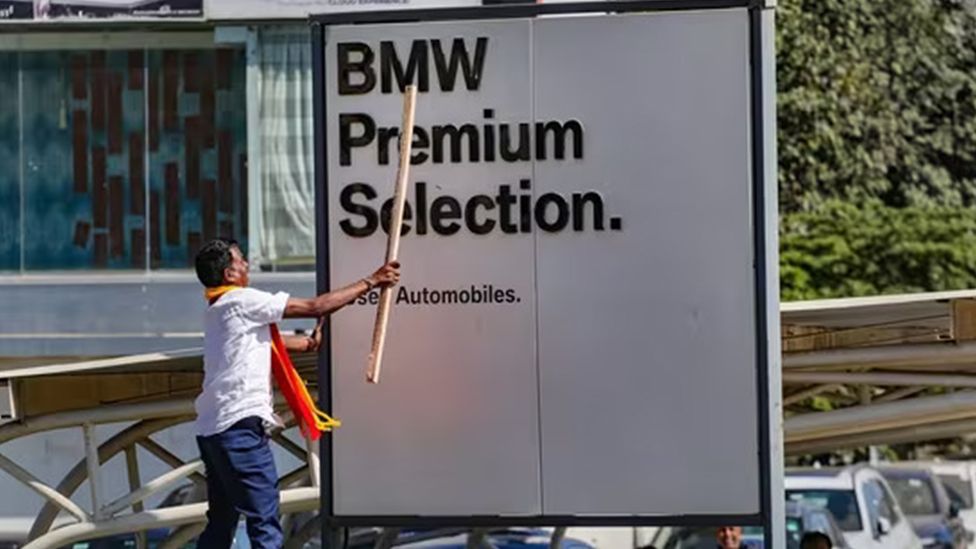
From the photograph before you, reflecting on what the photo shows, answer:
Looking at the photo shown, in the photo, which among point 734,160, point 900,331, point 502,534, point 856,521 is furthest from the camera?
point 856,521

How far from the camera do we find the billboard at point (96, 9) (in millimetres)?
24281

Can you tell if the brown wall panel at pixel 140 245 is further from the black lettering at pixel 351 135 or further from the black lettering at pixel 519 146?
the black lettering at pixel 519 146

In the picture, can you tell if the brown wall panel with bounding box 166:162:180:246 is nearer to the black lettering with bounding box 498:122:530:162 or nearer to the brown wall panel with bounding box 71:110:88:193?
the brown wall panel with bounding box 71:110:88:193

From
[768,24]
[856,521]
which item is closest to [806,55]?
[856,521]

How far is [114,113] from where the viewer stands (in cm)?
2491

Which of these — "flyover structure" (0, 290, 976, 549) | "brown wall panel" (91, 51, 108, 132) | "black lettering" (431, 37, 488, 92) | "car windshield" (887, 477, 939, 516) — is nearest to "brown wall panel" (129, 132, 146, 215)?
"brown wall panel" (91, 51, 108, 132)

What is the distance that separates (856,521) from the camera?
23.8m

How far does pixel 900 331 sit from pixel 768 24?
3099mm

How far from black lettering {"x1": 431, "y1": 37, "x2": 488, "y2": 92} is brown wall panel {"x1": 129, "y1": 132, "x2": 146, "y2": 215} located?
51.7ft

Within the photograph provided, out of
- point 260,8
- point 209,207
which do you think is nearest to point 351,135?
point 260,8

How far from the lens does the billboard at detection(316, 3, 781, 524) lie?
9289mm

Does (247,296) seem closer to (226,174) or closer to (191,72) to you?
(226,174)

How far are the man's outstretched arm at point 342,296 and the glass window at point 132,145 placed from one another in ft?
51.3

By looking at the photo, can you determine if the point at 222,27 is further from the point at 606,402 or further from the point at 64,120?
the point at 606,402
